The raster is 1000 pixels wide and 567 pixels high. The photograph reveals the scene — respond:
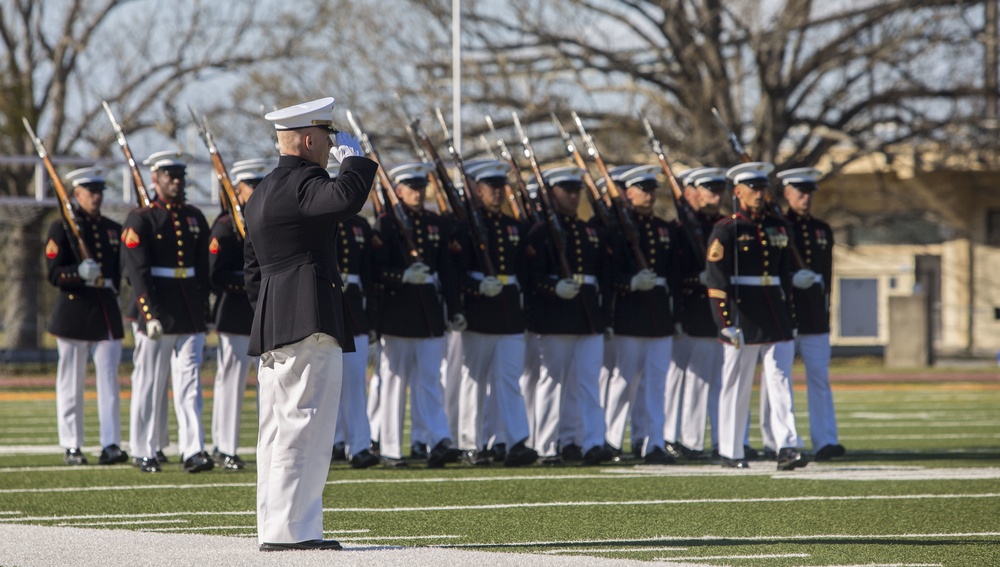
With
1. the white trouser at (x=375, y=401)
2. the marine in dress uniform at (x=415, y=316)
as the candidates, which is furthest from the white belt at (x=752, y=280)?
the white trouser at (x=375, y=401)

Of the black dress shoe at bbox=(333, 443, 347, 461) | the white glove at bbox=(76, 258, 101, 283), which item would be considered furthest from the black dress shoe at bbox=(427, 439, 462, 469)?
the white glove at bbox=(76, 258, 101, 283)

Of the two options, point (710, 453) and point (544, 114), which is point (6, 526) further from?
point (544, 114)

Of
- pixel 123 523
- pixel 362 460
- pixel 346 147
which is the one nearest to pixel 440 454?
pixel 362 460

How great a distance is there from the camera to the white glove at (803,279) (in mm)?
10766

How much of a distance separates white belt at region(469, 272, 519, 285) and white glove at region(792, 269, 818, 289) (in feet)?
6.46

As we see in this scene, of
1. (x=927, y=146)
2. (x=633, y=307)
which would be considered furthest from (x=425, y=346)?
(x=927, y=146)

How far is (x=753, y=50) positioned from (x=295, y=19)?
874 cm

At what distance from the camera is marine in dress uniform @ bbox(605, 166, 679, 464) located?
36.1 ft

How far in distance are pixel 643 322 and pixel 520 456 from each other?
1.43 m

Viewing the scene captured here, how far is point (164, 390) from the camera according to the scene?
33.5 ft

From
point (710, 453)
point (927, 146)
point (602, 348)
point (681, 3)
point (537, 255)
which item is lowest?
point (710, 453)

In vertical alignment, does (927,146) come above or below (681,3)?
below

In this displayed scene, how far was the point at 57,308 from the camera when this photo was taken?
10766mm

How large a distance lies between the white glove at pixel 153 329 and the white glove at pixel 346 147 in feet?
13.0
